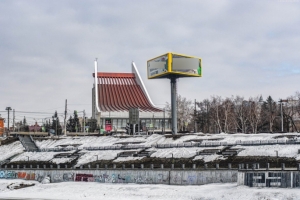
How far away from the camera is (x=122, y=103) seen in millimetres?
146875

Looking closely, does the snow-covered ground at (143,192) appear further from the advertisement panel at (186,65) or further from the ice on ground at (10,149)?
the advertisement panel at (186,65)

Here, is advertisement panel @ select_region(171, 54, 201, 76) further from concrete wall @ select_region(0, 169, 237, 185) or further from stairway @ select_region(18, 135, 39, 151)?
concrete wall @ select_region(0, 169, 237, 185)

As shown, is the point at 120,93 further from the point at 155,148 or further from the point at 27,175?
the point at 27,175

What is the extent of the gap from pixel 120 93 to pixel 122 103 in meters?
7.68

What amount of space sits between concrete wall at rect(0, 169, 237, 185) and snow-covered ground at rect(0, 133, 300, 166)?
5.10 meters

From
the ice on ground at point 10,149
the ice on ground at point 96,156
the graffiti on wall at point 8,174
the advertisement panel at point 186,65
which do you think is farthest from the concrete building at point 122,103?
the graffiti on wall at point 8,174

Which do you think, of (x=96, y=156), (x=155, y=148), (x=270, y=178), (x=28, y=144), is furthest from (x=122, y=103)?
(x=270, y=178)

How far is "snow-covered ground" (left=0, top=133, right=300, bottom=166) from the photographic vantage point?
45.2m

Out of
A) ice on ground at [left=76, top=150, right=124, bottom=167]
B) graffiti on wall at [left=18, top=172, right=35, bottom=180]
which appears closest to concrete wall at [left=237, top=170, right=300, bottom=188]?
ice on ground at [left=76, top=150, right=124, bottom=167]

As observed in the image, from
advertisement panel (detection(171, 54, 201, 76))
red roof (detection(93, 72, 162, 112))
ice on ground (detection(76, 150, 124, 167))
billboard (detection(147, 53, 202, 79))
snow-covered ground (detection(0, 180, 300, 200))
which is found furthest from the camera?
red roof (detection(93, 72, 162, 112))

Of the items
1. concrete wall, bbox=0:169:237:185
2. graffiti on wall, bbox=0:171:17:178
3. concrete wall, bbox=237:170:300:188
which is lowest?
graffiti on wall, bbox=0:171:17:178

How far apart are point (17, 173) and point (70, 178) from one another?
9.56 metres

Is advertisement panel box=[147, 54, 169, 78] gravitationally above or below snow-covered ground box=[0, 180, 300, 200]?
above

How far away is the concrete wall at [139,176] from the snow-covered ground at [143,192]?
122cm
